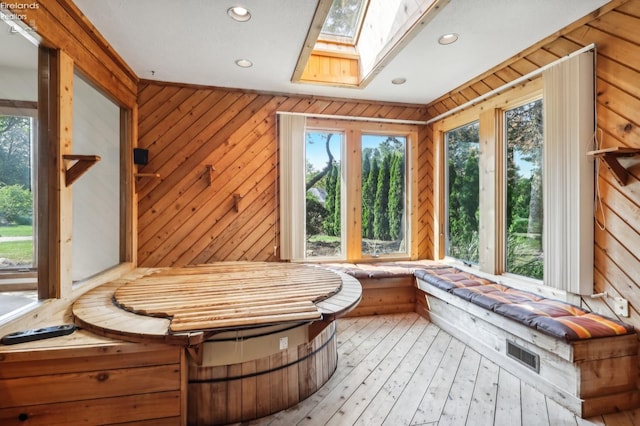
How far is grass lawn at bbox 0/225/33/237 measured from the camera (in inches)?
76.2

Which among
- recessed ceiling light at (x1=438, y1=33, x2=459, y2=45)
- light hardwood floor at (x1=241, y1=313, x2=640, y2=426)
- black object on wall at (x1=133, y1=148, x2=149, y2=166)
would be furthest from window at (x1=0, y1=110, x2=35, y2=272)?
recessed ceiling light at (x1=438, y1=33, x2=459, y2=45)

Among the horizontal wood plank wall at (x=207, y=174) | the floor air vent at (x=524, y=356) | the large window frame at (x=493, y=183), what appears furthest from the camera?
the horizontal wood plank wall at (x=207, y=174)

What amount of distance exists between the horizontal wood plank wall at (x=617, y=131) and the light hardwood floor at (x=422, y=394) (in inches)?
31.2

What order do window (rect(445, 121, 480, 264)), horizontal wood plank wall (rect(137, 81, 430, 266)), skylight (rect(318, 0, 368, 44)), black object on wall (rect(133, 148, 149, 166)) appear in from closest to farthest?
skylight (rect(318, 0, 368, 44)), black object on wall (rect(133, 148, 149, 166)), horizontal wood plank wall (rect(137, 81, 430, 266)), window (rect(445, 121, 480, 264))

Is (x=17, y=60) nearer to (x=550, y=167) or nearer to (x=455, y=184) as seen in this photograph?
(x=550, y=167)

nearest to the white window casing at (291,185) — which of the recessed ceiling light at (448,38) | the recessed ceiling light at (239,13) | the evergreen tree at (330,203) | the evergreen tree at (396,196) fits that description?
the evergreen tree at (330,203)

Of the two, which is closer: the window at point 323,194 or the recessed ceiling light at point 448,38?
the recessed ceiling light at point 448,38

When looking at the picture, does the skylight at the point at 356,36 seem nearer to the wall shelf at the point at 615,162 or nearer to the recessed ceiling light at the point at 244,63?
the recessed ceiling light at the point at 244,63

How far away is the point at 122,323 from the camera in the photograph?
1.69 metres

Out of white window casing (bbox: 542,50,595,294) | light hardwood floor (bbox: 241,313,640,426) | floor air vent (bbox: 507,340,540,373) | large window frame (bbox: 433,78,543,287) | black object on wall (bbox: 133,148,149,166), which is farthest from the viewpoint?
black object on wall (bbox: 133,148,149,166)

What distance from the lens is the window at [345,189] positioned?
361 cm

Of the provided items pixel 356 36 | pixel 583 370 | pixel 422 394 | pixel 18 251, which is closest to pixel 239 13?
pixel 356 36

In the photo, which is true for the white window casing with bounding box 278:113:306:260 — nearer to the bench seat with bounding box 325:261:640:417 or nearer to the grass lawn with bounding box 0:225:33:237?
the bench seat with bounding box 325:261:640:417

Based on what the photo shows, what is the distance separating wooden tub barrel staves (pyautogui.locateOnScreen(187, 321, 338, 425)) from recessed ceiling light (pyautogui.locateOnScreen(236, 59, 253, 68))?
2.38m
